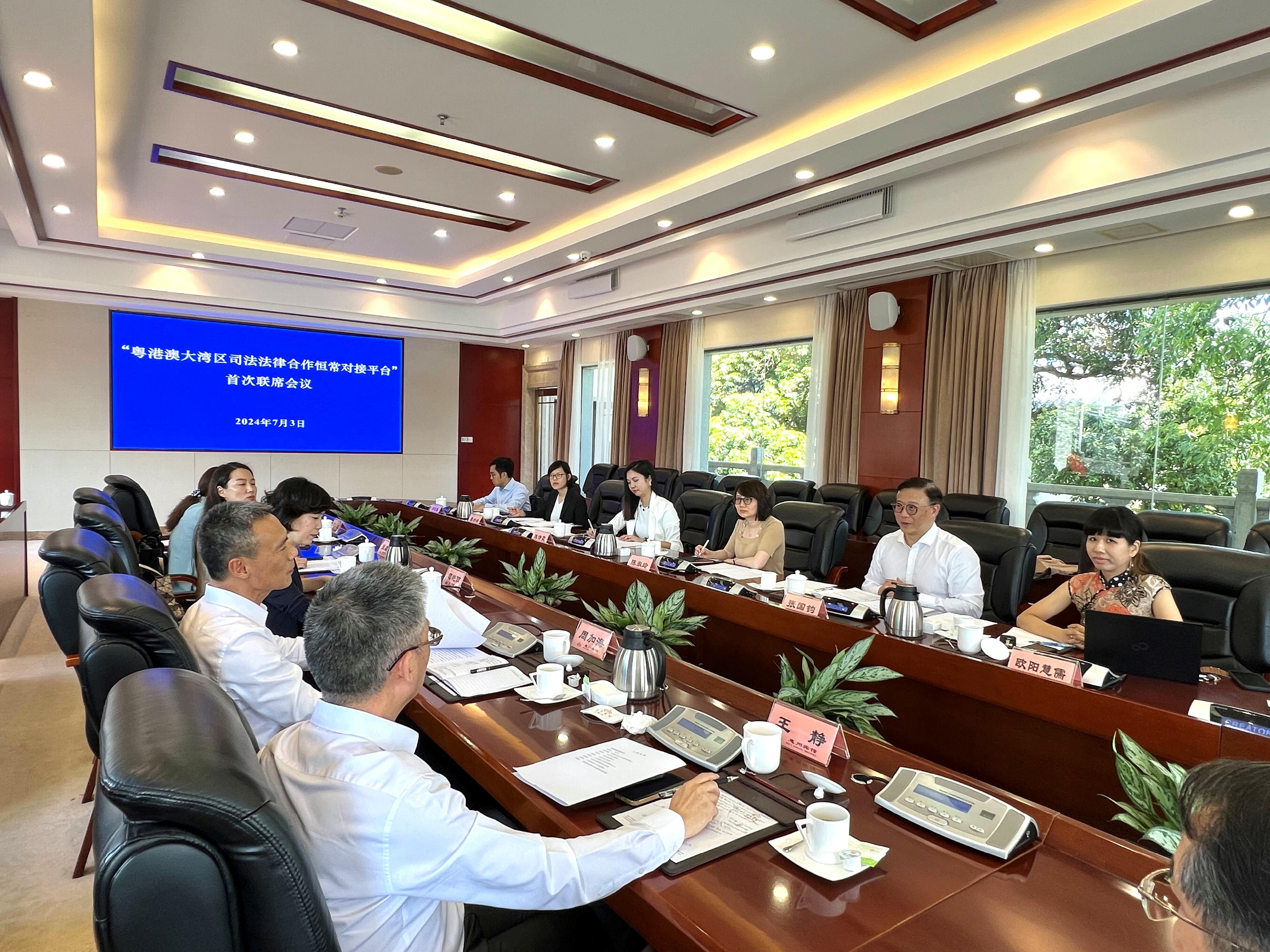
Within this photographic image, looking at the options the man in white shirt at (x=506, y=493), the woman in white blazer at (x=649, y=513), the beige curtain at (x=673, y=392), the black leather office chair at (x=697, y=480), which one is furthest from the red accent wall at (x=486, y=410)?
the woman in white blazer at (x=649, y=513)

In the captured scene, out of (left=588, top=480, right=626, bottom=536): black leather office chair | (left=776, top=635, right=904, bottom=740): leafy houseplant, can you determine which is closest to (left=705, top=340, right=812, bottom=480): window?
(left=588, top=480, right=626, bottom=536): black leather office chair

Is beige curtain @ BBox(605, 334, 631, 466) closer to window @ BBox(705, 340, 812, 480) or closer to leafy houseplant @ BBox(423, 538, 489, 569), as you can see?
window @ BBox(705, 340, 812, 480)

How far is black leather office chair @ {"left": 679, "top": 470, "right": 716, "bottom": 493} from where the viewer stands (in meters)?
7.12

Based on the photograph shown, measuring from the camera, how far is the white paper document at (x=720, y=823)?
1.19m

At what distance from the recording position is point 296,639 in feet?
7.34

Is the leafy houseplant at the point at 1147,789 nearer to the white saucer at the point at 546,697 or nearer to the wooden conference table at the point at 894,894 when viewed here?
the wooden conference table at the point at 894,894

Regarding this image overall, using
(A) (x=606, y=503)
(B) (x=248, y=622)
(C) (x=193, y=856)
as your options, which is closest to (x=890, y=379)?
(A) (x=606, y=503)

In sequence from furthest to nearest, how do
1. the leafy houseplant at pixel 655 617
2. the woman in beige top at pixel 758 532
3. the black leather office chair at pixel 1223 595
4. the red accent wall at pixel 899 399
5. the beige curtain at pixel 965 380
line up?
the red accent wall at pixel 899 399 < the beige curtain at pixel 965 380 < the woman in beige top at pixel 758 532 < the black leather office chair at pixel 1223 595 < the leafy houseplant at pixel 655 617

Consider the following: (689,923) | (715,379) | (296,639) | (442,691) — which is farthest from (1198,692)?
(715,379)

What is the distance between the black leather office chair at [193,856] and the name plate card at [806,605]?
215 cm

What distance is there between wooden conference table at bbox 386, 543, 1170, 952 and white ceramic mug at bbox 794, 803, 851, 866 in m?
0.04

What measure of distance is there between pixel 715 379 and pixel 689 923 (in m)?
7.51

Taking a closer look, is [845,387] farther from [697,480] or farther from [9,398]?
[9,398]

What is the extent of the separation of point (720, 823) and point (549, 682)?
0.68 metres
